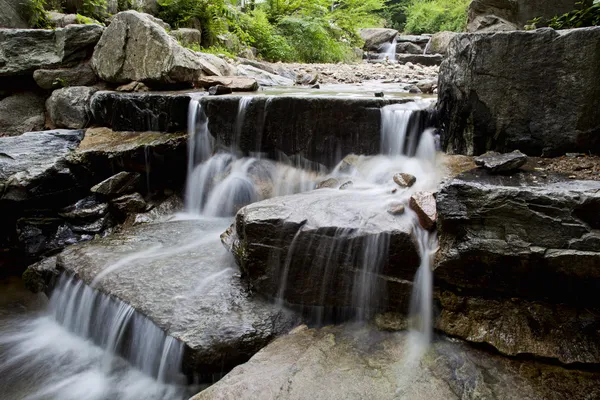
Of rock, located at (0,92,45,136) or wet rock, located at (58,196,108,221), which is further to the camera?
rock, located at (0,92,45,136)

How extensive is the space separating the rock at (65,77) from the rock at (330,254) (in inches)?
205

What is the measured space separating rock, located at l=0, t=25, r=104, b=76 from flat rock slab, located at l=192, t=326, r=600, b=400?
651cm

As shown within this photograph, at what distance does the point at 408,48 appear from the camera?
17578mm

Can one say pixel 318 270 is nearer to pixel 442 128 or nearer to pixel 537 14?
pixel 442 128

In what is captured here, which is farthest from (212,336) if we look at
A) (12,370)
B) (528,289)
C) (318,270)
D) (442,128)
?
(442,128)

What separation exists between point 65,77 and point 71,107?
657 mm

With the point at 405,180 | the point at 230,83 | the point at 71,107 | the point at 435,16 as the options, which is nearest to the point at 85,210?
the point at 71,107

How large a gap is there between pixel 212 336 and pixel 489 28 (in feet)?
31.4

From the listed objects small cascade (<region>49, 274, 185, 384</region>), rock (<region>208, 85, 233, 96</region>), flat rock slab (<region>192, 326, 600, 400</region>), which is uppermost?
rock (<region>208, 85, 233, 96</region>)

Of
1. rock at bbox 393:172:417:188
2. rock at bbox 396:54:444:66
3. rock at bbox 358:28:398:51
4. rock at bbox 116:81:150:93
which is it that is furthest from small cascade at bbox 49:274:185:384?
rock at bbox 358:28:398:51

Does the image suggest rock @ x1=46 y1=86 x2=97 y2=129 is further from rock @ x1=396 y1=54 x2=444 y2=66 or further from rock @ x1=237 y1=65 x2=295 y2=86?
rock @ x1=396 y1=54 x2=444 y2=66

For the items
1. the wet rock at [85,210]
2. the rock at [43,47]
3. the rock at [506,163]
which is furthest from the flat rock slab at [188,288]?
the rock at [43,47]

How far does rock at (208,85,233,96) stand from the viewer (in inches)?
241

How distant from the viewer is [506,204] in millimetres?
2686
